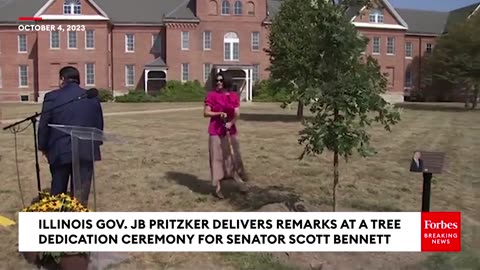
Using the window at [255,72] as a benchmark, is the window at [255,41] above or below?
above

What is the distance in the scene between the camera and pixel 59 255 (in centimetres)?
459

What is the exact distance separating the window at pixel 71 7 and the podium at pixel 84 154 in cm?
4537

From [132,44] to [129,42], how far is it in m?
0.34

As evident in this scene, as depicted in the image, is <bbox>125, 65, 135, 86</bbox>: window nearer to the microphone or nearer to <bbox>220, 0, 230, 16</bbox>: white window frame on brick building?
<bbox>220, 0, 230, 16</bbox>: white window frame on brick building

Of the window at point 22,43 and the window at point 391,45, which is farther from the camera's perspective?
the window at point 391,45

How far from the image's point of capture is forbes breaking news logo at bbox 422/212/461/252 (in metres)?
5.02

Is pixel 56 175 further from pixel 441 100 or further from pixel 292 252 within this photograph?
pixel 441 100

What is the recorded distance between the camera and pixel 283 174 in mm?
10031

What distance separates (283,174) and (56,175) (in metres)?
5.00

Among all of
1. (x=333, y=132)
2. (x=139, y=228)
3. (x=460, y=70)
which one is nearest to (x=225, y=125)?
(x=333, y=132)

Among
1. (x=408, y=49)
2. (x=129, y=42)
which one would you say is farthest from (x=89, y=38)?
(x=408, y=49)

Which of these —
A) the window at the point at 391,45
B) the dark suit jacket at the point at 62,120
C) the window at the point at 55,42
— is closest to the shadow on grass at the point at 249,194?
the dark suit jacket at the point at 62,120

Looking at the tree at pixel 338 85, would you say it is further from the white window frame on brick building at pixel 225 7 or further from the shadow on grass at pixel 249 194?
the white window frame on brick building at pixel 225 7

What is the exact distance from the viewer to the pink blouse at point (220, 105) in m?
7.50
